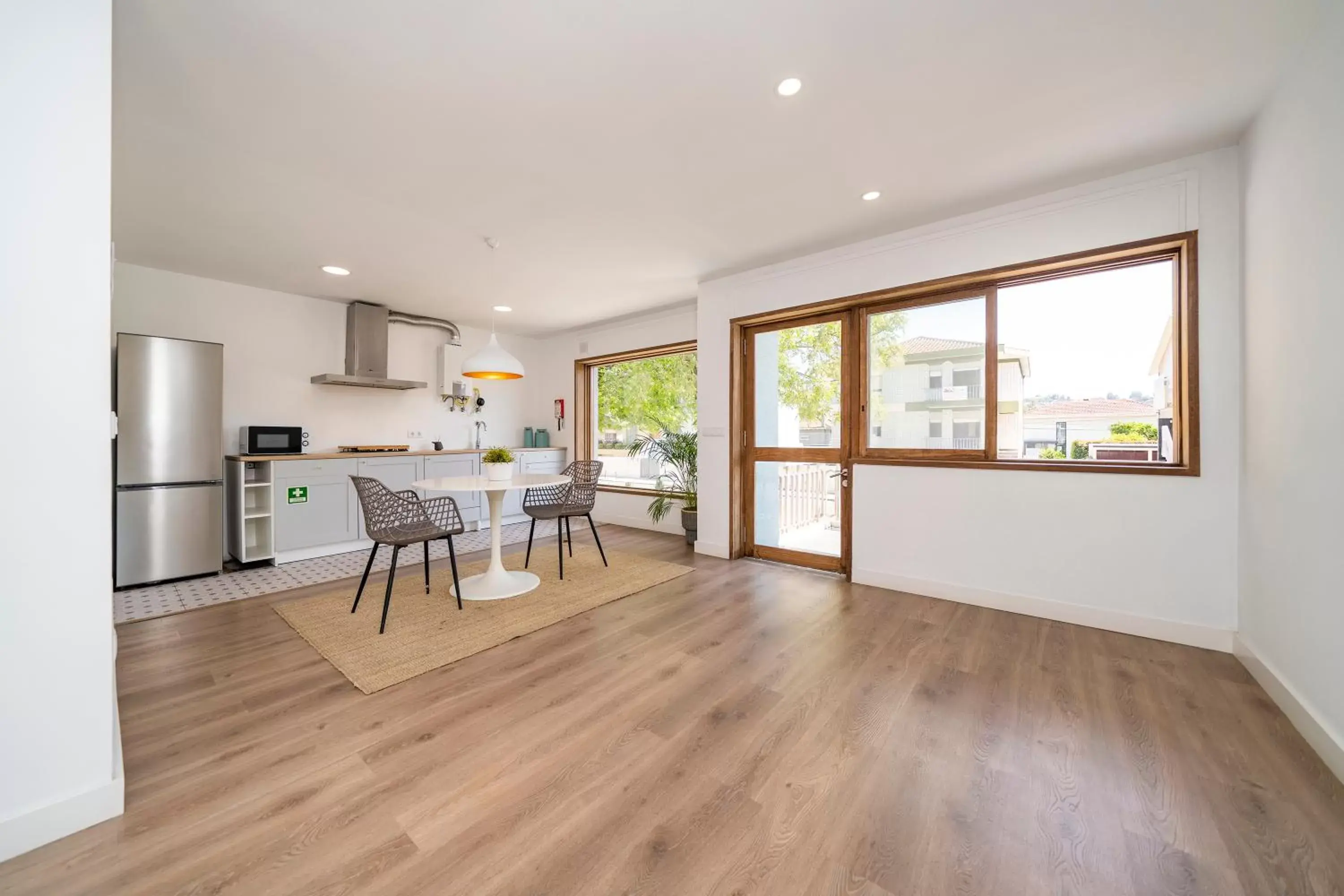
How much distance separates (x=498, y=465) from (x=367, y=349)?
296 cm

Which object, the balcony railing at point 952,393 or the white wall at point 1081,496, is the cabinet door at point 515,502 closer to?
the white wall at point 1081,496

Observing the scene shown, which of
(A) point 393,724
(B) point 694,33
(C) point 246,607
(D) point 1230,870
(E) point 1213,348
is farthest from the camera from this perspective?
(C) point 246,607

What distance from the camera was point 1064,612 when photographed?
301cm

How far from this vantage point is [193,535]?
153 inches

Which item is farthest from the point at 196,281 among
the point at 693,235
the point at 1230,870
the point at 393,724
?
the point at 1230,870

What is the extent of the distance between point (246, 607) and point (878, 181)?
192 inches

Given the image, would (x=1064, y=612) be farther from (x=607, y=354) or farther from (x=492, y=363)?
(x=607, y=354)

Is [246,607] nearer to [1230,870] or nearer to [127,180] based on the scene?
[127,180]

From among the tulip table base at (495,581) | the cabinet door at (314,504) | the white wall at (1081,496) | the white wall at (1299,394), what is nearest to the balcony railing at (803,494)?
the white wall at (1081,496)

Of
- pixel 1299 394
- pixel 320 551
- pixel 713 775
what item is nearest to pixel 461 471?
pixel 320 551

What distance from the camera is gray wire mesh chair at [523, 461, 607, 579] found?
13.1 feet

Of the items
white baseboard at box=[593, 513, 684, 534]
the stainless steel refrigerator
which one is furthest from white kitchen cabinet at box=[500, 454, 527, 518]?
the stainless steel refrigerator

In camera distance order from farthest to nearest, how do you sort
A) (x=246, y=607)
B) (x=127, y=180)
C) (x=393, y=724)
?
(x=246, y=607), (x=127, y=180), (x=393, y=724)

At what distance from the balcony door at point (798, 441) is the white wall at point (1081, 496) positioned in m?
0.27
